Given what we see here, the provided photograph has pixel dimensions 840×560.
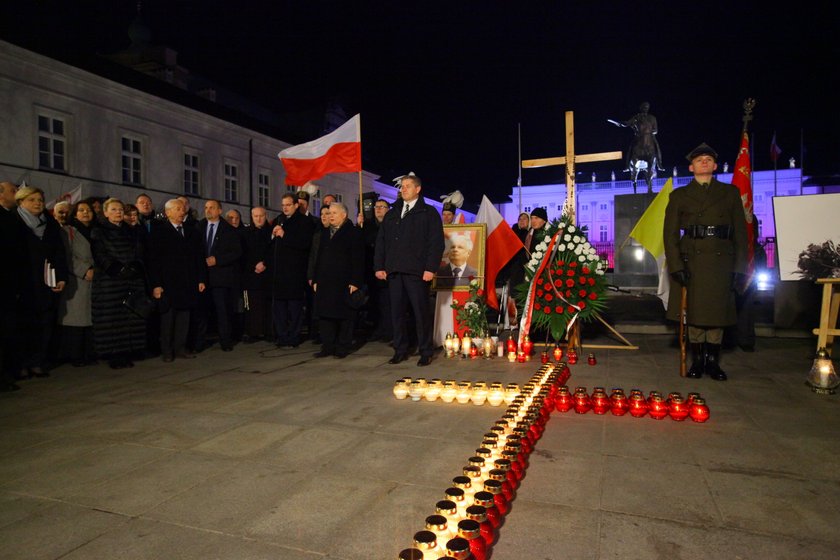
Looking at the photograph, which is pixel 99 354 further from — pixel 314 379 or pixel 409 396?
pixel 409 396

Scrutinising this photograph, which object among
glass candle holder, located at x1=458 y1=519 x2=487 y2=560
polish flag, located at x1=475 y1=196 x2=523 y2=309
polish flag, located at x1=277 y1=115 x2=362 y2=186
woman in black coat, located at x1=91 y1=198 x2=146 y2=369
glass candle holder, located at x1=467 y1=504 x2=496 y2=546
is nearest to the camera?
glass candle holder, located at x1=458 y1=519 x2=487 y2=560

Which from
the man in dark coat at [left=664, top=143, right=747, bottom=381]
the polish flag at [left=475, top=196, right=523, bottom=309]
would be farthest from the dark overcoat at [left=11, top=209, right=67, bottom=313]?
the man in dark coat at [left=664, top=143, right=747, bottom=381]

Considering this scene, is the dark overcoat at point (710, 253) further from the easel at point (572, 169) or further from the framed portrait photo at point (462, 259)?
the framed portrait photo at point (462, 259)

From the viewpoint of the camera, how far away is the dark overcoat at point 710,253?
5.07 meters

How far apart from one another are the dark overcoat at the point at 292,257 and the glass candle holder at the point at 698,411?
5137 millimetres

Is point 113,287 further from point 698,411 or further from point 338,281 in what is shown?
point 698,411

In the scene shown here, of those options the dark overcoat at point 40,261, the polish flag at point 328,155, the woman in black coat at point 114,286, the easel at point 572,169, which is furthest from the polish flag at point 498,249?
the dark overcoat at point 40,261

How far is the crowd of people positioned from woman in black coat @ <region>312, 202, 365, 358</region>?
13mm

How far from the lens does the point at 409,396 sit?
14.3 feet

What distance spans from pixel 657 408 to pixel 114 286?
5.59m

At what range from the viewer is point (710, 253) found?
5.11 meters

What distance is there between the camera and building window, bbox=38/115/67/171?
62.3ft

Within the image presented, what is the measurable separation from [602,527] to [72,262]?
19.9ft

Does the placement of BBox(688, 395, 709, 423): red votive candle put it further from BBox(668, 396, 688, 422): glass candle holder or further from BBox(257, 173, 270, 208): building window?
BBox(257, 173, 270, 208): building window
